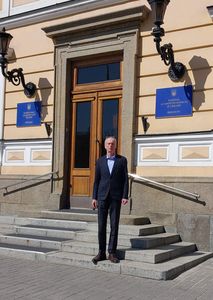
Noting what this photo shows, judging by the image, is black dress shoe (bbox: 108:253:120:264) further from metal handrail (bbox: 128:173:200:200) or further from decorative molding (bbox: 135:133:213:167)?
decorative molding (bbox: 135:133:213:167)

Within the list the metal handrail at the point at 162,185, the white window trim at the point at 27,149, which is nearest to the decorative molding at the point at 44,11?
the white window trim at the point at 27,149

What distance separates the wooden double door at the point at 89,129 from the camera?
1055 cm

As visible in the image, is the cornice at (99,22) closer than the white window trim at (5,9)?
Yes

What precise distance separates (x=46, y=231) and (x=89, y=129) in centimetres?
284

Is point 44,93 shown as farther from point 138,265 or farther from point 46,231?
point 138,265

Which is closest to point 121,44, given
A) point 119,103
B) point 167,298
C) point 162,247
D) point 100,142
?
point 119,103

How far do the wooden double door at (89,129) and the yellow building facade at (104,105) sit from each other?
0.08 feet

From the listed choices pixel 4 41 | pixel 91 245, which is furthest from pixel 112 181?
pixel 4 41

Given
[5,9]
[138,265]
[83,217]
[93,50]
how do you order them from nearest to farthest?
[138,265], [83,217], [93,50], [5,9]

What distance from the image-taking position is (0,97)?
12.2 m

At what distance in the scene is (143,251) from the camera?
295 inches

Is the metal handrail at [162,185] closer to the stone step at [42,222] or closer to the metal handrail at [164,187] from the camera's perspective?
the metal handrail at [164,187]

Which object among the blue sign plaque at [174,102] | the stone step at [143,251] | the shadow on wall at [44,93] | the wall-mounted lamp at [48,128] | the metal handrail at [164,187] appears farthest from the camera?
the shadow on wall at [44,93]

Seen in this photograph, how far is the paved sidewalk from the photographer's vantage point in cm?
591
